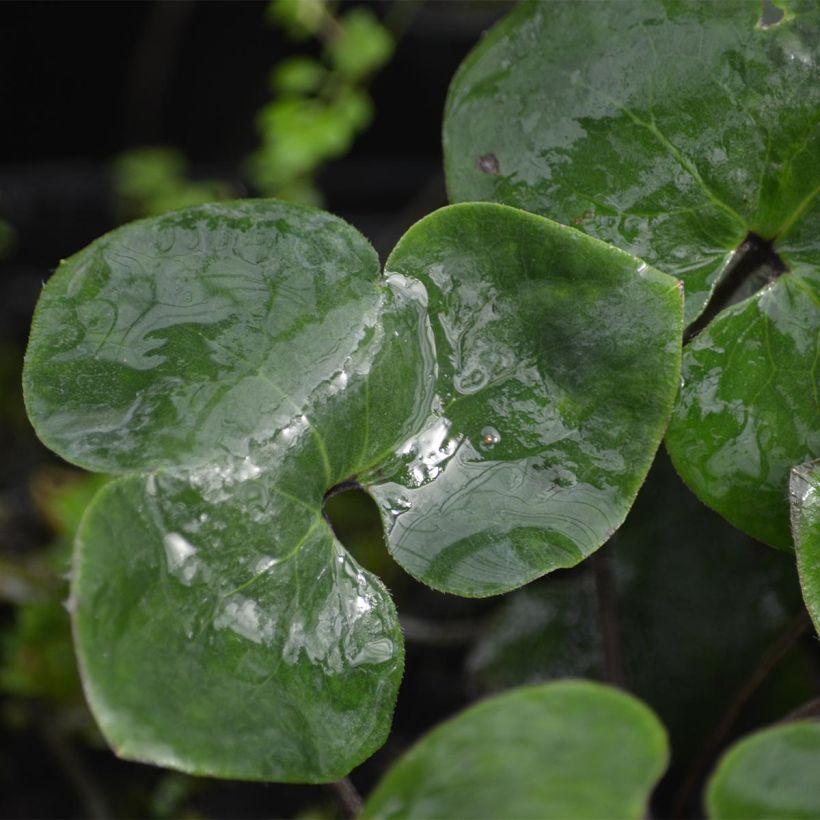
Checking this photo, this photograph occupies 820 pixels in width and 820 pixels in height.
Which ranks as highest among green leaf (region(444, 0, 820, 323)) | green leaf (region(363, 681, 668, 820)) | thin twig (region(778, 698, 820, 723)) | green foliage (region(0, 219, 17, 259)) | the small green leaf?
green leaf (region(444, 0, 820, 323))

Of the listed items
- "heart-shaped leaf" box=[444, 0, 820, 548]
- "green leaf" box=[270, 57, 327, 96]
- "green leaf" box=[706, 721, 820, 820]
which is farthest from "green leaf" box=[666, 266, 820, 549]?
"green leaf" box=[270, 57, 327, 96]

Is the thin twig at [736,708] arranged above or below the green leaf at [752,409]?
below

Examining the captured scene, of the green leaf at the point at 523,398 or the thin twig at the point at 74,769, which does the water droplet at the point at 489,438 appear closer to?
the green leaf at the point at 523,398

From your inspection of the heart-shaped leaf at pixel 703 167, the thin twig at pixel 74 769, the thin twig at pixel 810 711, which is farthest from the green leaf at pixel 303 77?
the thin twig at pixel 810 711

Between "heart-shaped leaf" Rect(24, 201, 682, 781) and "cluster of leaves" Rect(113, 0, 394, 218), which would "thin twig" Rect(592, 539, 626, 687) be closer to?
"heart-shaped leaf" Rect(24, 201, 682, 781)

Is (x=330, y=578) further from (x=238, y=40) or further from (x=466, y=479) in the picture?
(x=238, y=40)

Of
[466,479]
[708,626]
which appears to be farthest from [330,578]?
[708,626]
